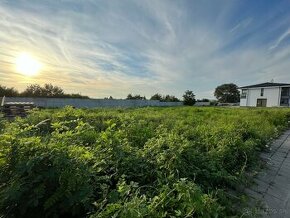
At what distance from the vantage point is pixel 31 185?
5.26ft

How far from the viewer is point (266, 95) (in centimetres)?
3991

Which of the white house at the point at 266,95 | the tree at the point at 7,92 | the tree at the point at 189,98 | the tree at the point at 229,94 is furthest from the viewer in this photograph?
the tree at the point at 229,94

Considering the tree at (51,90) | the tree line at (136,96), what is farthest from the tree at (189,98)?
the tree at (51,90)

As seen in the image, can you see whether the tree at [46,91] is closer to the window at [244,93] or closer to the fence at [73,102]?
the fence at [73,102]

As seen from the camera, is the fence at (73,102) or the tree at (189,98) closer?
the fence at (73,102)

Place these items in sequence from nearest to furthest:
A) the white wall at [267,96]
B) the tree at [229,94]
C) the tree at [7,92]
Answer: the tree at [7,92], the white wall at [267,96], the tree at [229,94]

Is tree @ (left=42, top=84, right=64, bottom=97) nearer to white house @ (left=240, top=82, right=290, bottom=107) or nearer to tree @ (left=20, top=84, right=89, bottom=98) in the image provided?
tree @ (left=20, top=84, right=89, bottom=98)

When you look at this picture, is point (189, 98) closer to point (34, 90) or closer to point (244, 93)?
point (244, 93)

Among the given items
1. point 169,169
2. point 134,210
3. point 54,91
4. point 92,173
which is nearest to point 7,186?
point 92,173

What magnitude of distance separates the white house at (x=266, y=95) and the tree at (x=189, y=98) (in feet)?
30.8

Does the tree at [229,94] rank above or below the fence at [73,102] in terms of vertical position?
above

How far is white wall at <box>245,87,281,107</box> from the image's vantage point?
125 feet

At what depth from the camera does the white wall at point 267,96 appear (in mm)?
38203

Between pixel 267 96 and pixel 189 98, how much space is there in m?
13.1
